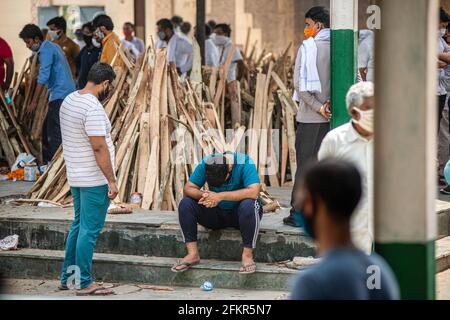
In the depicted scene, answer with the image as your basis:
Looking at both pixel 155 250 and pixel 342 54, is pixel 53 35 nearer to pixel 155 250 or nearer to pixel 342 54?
pixel 155 250

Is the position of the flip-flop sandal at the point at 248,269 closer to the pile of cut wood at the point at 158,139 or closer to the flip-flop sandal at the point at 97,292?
the flip-flop sandal at the point at 97,292

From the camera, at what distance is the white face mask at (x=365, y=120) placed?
6.43m

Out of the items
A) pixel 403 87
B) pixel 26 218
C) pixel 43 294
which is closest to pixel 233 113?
pixel 26 218

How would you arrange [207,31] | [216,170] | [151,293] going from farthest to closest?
[207,31], [151,293], [216,170]

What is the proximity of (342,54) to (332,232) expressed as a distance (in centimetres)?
474

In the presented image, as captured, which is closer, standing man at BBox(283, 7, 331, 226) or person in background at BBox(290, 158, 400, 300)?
person in background at BBox(290, 158, 400, 300)

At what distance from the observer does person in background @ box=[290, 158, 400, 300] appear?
12.1 ft

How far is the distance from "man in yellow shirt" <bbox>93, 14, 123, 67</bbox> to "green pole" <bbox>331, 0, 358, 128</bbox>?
4.12 meters

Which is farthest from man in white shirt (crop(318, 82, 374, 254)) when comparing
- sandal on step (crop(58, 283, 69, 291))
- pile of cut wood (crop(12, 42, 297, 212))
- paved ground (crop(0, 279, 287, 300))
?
pile of cut wood (crop(12, 42, 297, 212))

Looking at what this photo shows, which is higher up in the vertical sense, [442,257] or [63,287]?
[442,257]

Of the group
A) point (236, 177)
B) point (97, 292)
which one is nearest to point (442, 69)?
point (236, 177)

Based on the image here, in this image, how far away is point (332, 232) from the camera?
3.75 m

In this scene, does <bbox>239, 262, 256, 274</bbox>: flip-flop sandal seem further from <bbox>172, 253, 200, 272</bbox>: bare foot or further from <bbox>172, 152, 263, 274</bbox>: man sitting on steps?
<bbox>172, 253, 200, 272</bbox>: bare foot

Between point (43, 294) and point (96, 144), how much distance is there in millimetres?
1461
